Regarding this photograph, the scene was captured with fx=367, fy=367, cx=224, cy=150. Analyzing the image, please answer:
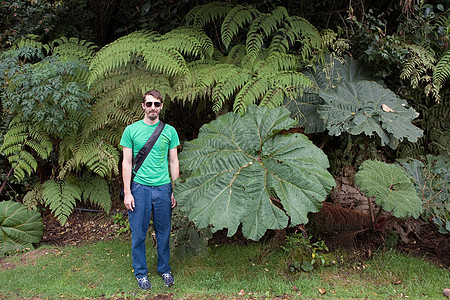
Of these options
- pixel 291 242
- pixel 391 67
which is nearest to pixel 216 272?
pixel 291 242

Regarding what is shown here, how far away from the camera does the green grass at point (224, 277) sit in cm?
320

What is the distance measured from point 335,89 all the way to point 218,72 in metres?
1.25

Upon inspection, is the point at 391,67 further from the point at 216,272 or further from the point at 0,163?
the point at 0,163

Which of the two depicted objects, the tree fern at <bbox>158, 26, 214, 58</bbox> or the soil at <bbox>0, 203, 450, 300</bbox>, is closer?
the soil at <bbox>0, 203, 450, 300</bbox>

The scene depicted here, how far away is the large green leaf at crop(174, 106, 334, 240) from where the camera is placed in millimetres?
2947

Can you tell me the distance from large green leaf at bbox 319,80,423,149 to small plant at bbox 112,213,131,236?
2608mm

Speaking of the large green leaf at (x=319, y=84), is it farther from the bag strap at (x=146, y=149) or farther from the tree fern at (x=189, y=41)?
the bag strap at (x=146, y=149)

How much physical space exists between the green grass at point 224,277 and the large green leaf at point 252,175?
2.33ft

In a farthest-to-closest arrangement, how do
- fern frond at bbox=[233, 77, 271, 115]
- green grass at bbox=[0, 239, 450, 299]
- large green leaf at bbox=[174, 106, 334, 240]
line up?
1. fern frond at bbox=[233, 77, 271, 115]
2. green grass at bbox=[0, 239, 450, 299]
3. large green leaf at bbox=[174, 106, 334, 240]

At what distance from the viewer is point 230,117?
355 cm

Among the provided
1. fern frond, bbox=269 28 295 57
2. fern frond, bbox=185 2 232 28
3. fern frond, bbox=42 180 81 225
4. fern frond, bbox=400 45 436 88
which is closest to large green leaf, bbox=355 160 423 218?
fern frond, bbox=400 45 436 88

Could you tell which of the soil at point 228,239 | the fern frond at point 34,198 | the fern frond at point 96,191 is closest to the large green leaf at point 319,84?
the soil at point 228,239

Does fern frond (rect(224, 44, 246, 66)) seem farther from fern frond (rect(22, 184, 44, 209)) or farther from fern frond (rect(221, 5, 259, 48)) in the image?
fern frond (rect(22, 184, 44, 209))

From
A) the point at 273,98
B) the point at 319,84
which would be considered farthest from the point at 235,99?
the point at 319,84
